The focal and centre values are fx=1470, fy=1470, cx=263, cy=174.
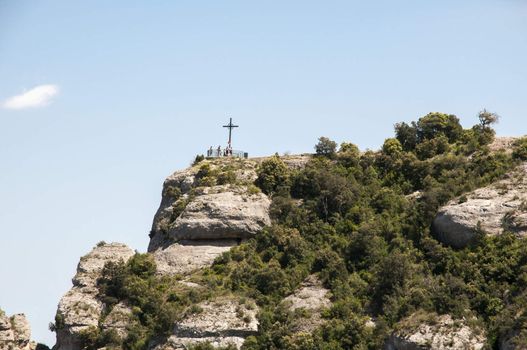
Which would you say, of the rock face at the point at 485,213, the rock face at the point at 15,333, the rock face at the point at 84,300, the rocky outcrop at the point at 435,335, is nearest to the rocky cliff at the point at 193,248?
the rock face at the point at 84,300

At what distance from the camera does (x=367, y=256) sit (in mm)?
107938

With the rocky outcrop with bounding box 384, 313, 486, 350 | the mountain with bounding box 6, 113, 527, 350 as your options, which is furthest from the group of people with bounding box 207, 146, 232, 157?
the rocky outcrop with bounding box 384, 313, 486, 350

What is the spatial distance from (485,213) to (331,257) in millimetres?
11730

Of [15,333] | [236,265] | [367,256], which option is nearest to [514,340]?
[367,256]

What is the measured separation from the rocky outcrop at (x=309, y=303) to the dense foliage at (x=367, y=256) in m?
0.64

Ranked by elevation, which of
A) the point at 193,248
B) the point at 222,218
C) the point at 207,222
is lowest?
the point at 193,248

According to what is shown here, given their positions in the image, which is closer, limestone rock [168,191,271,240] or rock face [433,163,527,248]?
rock face [433,163,527,248]

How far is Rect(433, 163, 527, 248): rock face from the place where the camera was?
4090 inches

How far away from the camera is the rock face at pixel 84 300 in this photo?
107 meters

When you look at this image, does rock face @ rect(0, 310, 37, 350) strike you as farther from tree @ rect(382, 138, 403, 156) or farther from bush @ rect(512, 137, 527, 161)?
bush @ rect(512, 137, 527, 161)

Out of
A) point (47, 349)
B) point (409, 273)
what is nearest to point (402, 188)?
point (409, 273)

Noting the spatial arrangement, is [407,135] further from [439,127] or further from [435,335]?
[435,335]

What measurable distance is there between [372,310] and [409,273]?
12.2ft

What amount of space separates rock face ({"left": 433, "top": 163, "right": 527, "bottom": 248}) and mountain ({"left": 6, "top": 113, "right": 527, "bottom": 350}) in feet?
0.33
